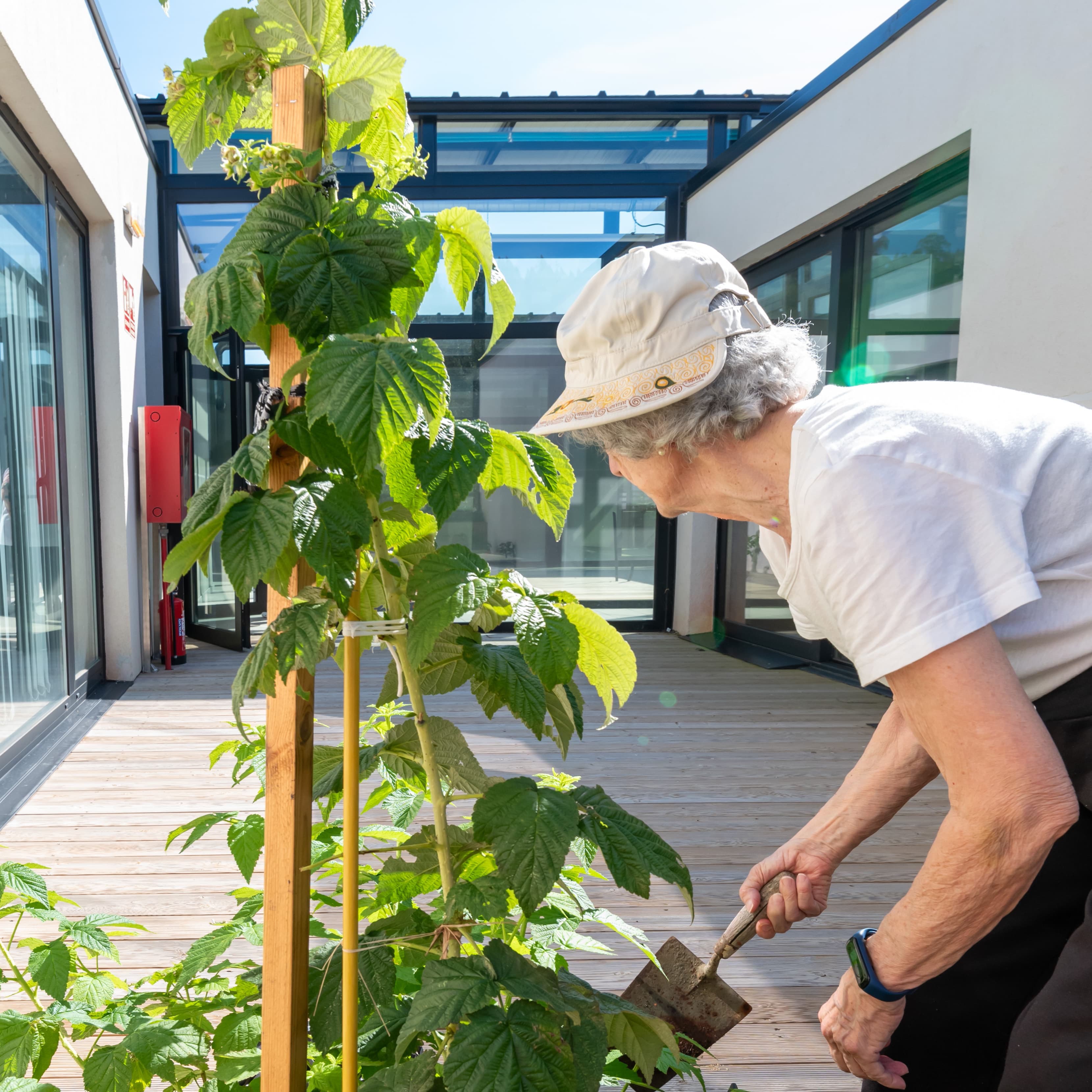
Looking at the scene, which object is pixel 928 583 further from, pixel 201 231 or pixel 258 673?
pixel 201 231

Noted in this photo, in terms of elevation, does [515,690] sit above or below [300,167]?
below

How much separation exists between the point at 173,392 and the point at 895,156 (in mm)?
5095

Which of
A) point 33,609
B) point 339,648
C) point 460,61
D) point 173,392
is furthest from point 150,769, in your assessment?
point 460,61

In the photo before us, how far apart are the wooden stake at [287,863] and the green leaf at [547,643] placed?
25cm

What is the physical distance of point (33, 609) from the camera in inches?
151

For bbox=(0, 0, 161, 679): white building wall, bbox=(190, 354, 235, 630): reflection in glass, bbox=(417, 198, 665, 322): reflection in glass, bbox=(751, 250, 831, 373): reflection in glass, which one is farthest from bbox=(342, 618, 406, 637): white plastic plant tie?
bbox=(417, 198, 665, 322): reflection in glass

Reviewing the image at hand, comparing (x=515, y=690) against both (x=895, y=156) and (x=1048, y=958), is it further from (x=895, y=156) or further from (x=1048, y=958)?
(x=895, y=156)

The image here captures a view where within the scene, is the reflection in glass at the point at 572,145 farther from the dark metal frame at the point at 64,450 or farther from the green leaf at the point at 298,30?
the green leaf at the point at 298,30

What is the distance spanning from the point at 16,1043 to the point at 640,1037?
69 centimetres

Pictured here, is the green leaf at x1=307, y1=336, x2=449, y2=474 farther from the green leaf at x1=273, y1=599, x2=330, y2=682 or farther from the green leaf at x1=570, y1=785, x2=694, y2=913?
the green leaf at x1=570, y1=785, x2=694, y2=913

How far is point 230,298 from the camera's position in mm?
807

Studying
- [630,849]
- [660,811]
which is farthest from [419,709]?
[660,811]

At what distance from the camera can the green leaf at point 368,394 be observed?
0.73 meters

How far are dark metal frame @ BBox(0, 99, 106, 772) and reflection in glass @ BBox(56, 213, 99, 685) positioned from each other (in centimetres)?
2
